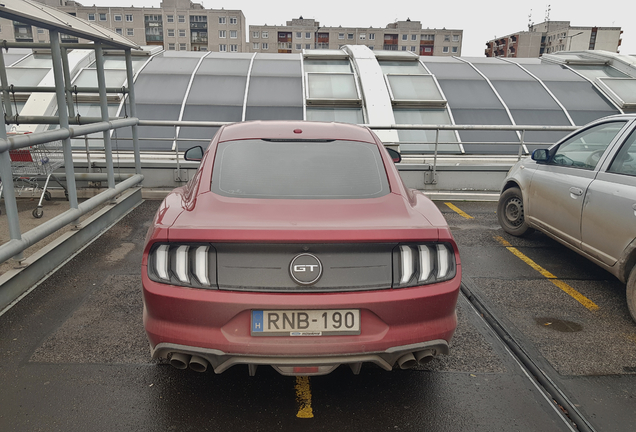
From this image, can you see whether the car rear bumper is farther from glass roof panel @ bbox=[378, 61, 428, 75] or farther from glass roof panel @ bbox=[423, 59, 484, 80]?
A: glass roof panel @ bbox=[423, 59, 484, 80]

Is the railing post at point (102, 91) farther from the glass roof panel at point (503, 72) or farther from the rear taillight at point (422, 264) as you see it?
the glass roof panel at point (503, 72)

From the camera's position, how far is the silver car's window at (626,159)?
418 centimetres

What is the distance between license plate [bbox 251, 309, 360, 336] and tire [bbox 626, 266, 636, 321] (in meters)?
2.90

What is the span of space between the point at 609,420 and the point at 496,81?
1254 centimetres

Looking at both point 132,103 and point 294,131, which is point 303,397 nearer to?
point 294,131

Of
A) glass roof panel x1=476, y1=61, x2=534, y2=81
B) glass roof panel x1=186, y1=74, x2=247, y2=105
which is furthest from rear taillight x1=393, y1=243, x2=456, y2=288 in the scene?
glass roof panel x1=476, y1=61, x2=534, y2=81

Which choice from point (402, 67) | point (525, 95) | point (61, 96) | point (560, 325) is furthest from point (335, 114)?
point (560, 325)

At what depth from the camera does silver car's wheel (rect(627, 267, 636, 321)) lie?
390 centimetres

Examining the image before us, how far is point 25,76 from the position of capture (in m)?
12.3

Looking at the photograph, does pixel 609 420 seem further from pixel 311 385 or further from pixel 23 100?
pixel 23 100

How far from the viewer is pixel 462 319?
397 centimetres

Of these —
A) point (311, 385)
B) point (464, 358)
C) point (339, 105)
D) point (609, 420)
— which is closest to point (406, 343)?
point (311, 385)

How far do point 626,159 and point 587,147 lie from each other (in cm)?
74

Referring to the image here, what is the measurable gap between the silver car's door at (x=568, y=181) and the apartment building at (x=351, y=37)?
353 ft
